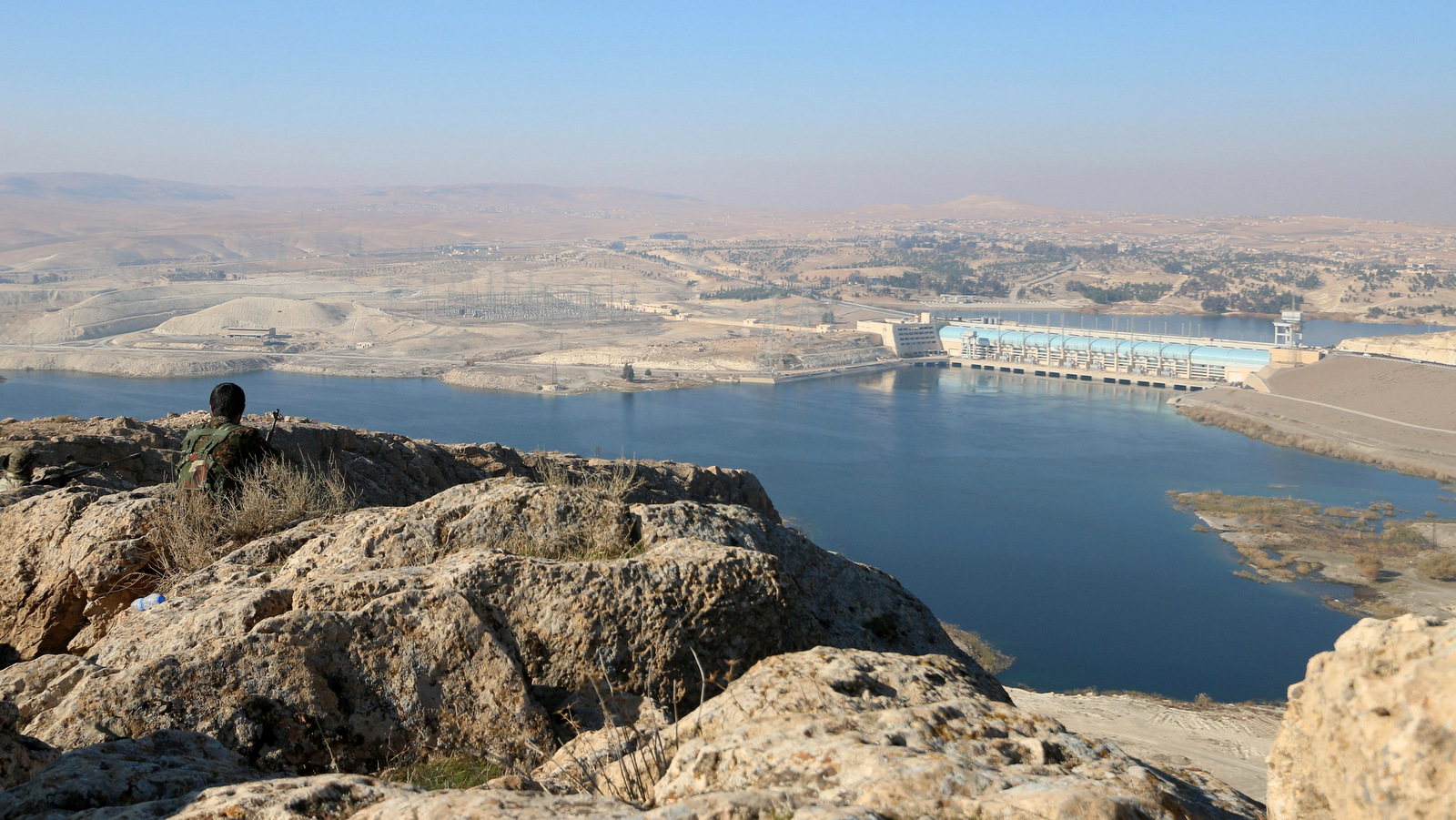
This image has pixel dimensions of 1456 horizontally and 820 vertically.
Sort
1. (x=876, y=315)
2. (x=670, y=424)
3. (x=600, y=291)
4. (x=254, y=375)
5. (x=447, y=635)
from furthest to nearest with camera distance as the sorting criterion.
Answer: (x=600, y=291), (x=876, y=315), (x=254, y=375), (x=670, y=424), (x=447, y=635)

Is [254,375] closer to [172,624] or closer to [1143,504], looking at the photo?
[1143,504]

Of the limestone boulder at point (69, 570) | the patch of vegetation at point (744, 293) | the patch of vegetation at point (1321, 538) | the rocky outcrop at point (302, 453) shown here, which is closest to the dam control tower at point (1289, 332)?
the patch of vegetation at point (1321, 538)

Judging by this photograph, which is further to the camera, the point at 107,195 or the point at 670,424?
the point at 107,195

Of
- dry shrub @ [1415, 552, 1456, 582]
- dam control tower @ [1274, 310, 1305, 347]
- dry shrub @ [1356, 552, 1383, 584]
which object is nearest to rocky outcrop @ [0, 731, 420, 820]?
dry shrub @ [1356, 552, 1383, 584]

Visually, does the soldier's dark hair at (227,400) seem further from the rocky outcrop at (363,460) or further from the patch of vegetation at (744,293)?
the patch of vegetation at (744,293)

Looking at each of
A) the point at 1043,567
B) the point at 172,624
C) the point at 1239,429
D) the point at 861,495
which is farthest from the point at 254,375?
the point at 172,624

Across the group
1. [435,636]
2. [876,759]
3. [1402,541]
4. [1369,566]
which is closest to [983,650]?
[1369,566]

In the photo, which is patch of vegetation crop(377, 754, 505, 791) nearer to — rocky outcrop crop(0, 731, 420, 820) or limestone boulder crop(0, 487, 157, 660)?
rocky outcrop crop(0, 731, 420, 820)
